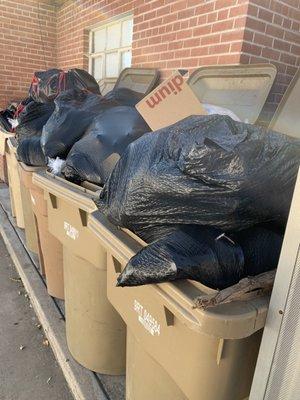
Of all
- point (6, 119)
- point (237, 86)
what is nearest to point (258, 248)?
point (237, 86)

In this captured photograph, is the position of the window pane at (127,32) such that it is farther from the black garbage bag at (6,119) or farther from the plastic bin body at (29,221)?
the plastic bin body at (29,221)

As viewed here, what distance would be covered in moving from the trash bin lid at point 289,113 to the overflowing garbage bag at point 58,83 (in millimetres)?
1959

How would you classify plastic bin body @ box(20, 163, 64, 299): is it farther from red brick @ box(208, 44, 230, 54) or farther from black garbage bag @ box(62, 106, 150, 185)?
red brick @ box(208, 44, 230, 54)

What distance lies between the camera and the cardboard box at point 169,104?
4.63 feet

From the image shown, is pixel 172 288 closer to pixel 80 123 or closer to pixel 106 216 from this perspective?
pixel 106 216

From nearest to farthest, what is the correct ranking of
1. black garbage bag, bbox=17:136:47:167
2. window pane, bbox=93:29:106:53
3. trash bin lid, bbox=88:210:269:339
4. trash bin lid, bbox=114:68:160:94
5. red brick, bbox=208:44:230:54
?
trash bin lid, bbox=88:210:269:339 < black garbage bag, bbox=17:136:47:167 < red brick, bbox=208:44:230:54 < trash bin lid, bbox=114:68:160:94 < window pane, bbox=93:29:106:53

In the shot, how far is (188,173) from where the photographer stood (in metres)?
1.04

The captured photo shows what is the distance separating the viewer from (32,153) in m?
2.67

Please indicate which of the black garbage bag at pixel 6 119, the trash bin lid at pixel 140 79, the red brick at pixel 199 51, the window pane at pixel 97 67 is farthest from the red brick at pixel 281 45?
the black garbage bag at pixel 6 119

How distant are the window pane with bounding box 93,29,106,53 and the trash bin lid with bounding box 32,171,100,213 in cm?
356

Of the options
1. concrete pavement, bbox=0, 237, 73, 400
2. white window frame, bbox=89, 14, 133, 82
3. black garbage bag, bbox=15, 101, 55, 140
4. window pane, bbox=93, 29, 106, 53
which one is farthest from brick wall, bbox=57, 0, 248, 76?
concrete pavement, bbox=0, 237, 73, 400

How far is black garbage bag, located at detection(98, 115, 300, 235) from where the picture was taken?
1.01 meters

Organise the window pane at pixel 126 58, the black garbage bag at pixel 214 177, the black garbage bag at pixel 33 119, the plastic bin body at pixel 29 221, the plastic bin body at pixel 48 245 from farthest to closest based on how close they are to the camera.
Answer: the window pane at pixel 126 58
the plastic bin body at pixel 29 221
the black garbage bag at pixel 33 119
the plastic bin body at pixel 48 245
the black garbage bag at pixel 214 177

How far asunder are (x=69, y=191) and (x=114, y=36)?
3631 mm
